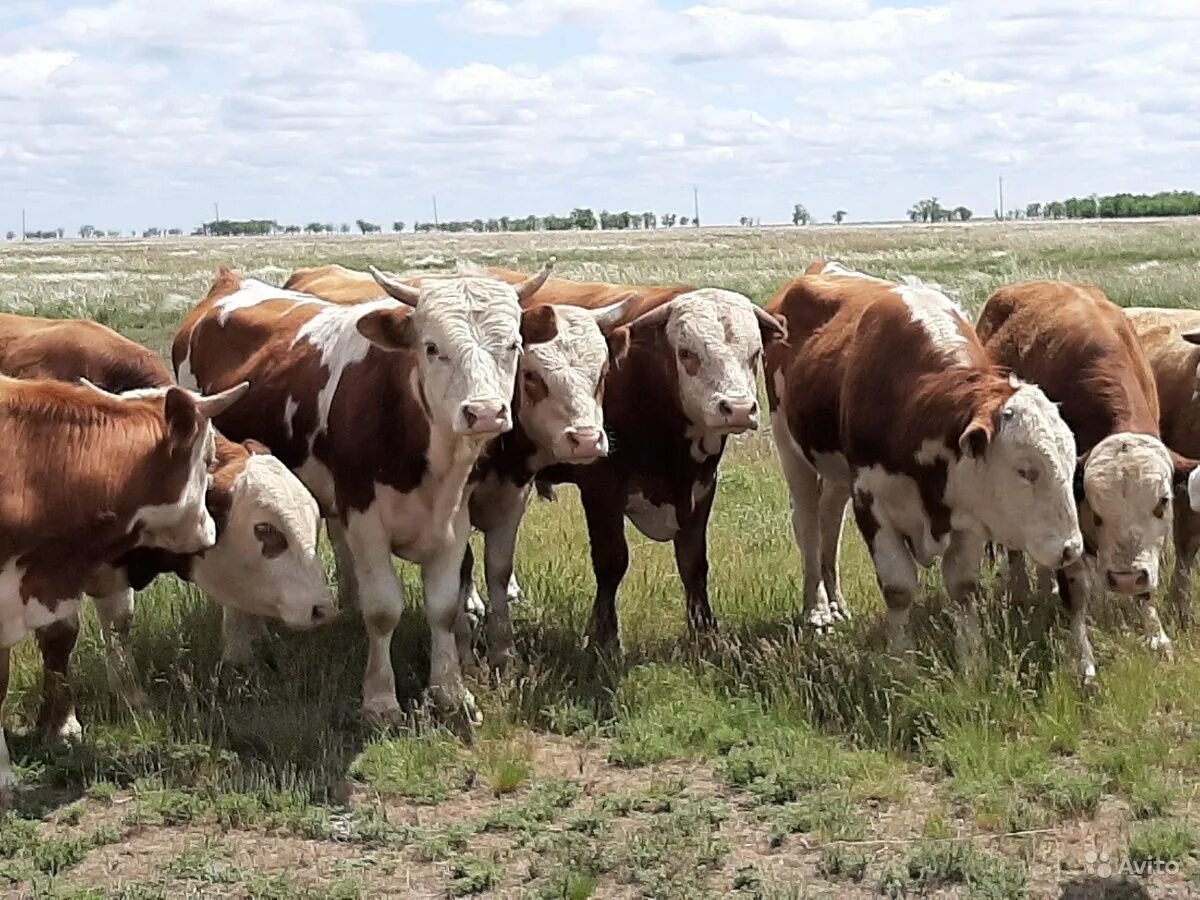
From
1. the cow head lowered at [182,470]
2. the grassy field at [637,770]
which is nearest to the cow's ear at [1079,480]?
the grassy field at [637,770]

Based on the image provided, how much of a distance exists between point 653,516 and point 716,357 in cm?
112

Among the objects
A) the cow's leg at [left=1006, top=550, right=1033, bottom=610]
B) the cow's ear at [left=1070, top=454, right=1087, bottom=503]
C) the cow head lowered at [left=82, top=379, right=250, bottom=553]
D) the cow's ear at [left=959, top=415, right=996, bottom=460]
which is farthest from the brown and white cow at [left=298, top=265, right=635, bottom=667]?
the cow's leg at [left=1006, top=550, right=1033, bottom=610]

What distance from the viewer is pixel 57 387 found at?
6430mm

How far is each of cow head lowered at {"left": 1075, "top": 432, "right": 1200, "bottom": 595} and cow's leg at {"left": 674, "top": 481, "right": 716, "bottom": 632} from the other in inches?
84.9

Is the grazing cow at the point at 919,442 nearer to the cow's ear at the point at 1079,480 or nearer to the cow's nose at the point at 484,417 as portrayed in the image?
the cow's ear at the point at 1079,480

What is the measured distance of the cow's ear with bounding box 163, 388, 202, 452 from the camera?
629cm

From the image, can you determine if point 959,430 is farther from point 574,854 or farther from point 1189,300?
point 1189,300

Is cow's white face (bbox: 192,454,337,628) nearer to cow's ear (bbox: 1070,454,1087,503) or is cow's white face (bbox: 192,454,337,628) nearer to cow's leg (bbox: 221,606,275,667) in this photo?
cow's leg (bbox: 221,606,275,667)

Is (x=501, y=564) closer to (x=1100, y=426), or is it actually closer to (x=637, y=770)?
(x=637, y=770)

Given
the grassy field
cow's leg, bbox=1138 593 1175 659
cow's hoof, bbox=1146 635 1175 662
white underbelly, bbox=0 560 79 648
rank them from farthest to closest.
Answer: cow's leg, bbox=1138 593 1175 659 → cow's hoof, bbox=1146 635 1175 662 → white underbelly, bbox=0 560 79 648 → the grassy field

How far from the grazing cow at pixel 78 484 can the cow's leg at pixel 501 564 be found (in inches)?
81.9

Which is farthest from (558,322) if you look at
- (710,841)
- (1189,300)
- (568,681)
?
(1189,300)

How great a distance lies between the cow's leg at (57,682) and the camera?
6.96m

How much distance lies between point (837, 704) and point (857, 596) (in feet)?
8.39
